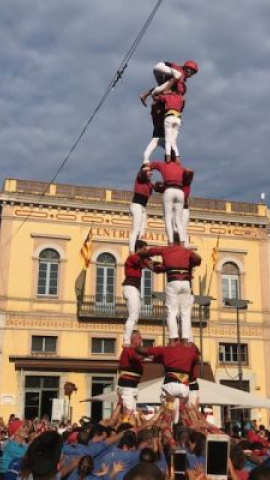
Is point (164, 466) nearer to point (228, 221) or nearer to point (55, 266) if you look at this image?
point (55, 266)

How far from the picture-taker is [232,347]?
2723cm

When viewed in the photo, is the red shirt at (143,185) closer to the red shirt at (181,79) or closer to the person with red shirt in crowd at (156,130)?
the person with red shirt in crowd at (156,130)

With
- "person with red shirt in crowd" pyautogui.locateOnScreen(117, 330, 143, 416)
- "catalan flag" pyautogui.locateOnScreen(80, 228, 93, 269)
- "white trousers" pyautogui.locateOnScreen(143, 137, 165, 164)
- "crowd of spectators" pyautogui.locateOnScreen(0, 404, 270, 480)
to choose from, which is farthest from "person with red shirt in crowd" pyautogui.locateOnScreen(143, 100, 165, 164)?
"catalan flag" pyautogui.locateOnScreen(80, 228, 93, 269)

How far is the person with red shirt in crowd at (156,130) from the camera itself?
1177 cm

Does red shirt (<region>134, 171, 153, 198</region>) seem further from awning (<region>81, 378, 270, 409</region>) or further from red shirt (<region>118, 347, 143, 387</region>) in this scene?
awning (<region>81, 378, 270, 409</region>)

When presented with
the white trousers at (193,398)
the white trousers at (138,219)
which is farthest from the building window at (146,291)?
the white trousers at (193,398)

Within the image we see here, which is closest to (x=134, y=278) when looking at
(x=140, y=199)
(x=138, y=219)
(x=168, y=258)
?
(x=168, y=258)

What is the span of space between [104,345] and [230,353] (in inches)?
240

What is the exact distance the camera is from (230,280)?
27922mm

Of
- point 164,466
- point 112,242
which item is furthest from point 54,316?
point 164,466

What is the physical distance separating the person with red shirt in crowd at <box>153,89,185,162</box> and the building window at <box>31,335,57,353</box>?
1546cm

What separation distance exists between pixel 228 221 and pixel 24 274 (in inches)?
407

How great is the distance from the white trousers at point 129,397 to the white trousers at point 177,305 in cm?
130

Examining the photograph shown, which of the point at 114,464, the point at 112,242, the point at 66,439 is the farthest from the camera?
the point at 112,242
